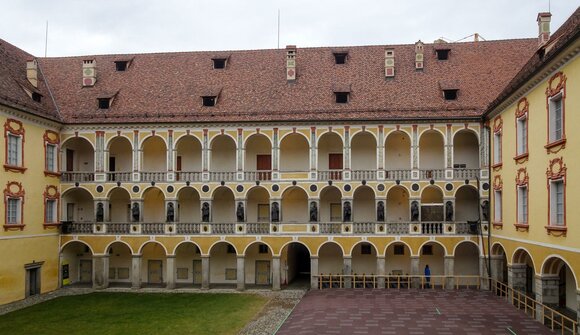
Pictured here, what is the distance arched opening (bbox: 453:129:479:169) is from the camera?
125 ft

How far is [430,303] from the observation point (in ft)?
101

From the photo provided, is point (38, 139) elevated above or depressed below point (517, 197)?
above

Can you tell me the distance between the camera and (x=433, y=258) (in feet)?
127

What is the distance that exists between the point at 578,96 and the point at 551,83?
319cm

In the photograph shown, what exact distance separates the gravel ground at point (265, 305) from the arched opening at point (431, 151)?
12.5 metres

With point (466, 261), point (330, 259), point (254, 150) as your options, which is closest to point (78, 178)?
point (254, 150)

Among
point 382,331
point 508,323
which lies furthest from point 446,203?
point 382,331

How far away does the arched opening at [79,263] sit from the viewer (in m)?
40.0

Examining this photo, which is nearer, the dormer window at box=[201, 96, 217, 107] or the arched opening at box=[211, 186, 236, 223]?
the dormer window at box=[201, 96, 217, 107]

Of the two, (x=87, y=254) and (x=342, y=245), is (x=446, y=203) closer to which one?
(x=342, y=245)

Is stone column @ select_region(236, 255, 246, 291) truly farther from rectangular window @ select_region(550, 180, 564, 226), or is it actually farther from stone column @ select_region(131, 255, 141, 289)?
rectangular window @ select_region(550, 180, 564, 226)

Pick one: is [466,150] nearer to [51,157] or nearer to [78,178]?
[78,178]

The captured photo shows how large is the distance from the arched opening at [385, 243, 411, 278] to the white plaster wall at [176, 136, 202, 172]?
49.7ft

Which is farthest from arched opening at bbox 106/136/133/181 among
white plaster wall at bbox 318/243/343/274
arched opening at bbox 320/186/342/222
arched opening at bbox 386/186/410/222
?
arched opening at bbox 386/186/410/222
